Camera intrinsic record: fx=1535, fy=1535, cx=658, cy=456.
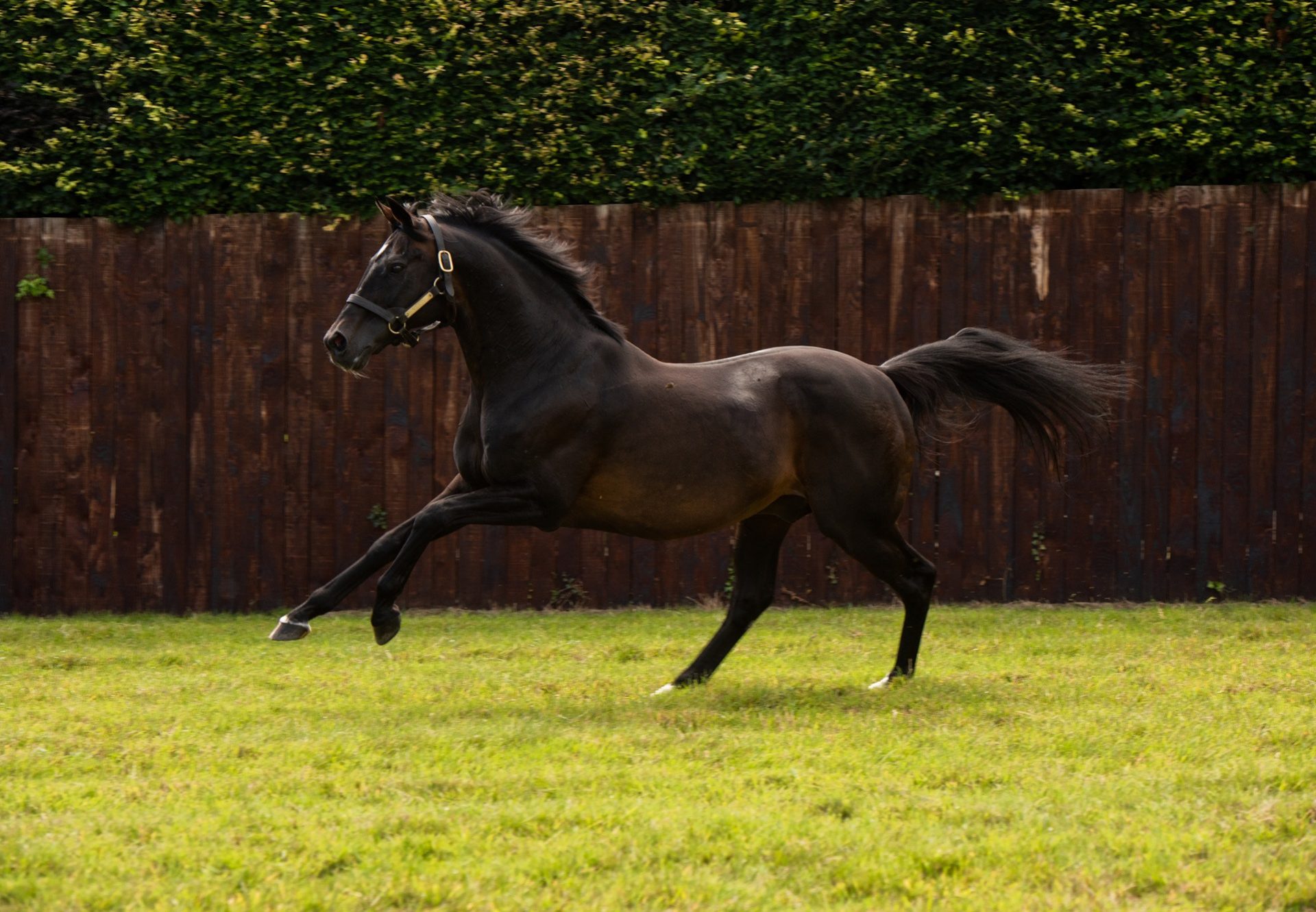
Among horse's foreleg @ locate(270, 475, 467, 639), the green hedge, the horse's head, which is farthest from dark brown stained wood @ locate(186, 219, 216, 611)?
horse's foreleg @ locate(270, 475, 467, 639)

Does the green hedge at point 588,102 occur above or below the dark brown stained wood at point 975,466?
above

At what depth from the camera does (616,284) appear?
9.90m

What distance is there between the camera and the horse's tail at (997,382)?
295 inches

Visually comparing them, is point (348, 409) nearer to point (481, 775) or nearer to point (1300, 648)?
point (481, 775)

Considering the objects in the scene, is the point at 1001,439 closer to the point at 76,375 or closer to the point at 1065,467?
the point at 1065,467

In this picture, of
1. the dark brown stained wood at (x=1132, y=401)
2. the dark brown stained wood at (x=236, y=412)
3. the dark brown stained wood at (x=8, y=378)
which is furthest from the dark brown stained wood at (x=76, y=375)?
the dark brown stained wood at (x=1132, y=401)

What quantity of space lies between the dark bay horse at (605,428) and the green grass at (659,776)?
0.63 metres

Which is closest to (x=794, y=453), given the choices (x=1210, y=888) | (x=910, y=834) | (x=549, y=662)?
(x=549, y=662)

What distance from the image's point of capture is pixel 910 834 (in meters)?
4.41

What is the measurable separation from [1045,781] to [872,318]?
17.2 feet

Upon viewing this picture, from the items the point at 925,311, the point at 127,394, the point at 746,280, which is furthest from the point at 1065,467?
the point at 127,394

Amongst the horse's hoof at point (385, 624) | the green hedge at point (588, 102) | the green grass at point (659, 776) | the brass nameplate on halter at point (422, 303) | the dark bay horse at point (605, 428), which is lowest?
the green grass at point (659, 776)

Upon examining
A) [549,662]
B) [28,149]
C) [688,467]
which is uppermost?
[28,149]

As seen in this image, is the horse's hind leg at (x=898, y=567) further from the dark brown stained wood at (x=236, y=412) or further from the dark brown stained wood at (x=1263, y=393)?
the dark brown stained wood at (x=236, y=412)
